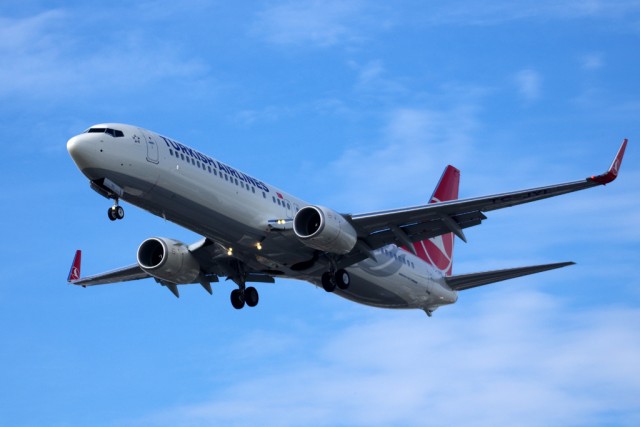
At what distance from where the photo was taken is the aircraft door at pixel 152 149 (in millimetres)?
44531

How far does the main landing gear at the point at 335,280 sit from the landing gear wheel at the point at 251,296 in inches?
163

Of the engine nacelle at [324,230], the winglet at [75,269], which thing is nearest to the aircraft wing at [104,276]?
the winglet at [75,269]

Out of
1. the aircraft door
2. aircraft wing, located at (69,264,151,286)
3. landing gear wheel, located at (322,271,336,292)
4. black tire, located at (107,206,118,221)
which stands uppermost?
aircraft wing, located at (69,264,151,286)

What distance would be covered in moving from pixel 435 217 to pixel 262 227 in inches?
267

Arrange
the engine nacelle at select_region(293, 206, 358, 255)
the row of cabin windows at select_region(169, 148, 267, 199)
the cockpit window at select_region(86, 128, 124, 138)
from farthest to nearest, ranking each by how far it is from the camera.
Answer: the engine nacelle at select_region(293, 206, 358, 255) < the row of cabin windows at select_region(169, 148, 267, 199) < the cockpit window at select_region(86, 128, 124, 138)

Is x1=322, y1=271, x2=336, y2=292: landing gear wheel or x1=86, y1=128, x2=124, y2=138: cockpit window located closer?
x1=86, y1=128, x2=124, y2=138: cockpit window

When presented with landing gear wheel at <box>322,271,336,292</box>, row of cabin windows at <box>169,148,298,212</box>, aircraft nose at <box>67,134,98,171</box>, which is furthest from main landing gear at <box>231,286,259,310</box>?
aircraft nose at <box>67,134,98,171</box>

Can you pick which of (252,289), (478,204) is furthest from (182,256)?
(478,204)

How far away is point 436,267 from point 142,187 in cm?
1816

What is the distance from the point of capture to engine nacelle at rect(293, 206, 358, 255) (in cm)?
4666

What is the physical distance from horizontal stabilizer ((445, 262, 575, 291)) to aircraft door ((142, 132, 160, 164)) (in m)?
16.0

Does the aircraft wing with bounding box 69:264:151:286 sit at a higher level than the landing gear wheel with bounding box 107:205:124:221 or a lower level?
higher

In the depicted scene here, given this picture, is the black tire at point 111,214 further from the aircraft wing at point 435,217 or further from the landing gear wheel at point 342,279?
the landing gear wheel at point 342,279

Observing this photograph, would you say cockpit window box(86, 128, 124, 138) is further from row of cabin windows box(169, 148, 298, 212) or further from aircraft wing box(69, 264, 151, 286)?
aircraft wing box(69, 264, 151, 286)
